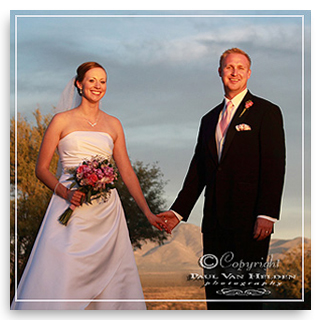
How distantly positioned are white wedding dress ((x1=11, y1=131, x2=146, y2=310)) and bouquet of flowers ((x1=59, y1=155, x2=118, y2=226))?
0.06 m

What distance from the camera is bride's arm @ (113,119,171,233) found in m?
5.23

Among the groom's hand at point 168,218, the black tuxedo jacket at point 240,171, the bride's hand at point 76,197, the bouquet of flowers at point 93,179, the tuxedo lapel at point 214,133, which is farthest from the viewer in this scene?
the groom's hand at point 168,218

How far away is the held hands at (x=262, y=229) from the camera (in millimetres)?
5059

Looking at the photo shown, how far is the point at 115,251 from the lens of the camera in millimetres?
4996

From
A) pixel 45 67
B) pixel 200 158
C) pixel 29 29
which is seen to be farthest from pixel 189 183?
pixel 29 29

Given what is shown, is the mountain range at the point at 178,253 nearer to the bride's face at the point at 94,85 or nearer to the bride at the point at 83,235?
the bride at the point at 83,235

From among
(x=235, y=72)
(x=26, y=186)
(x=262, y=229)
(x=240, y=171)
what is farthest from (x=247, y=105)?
(x=26, y=186)

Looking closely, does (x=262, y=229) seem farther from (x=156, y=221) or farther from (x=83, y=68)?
(x=83, y=68)

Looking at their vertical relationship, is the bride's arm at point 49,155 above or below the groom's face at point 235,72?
below

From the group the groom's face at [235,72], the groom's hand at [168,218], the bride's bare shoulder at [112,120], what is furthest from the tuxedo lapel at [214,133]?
the bride's bare shoulder at [112,120]

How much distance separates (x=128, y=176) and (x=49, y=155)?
75 centimetres

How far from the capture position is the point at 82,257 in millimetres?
4871

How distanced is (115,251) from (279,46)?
8.01 feet

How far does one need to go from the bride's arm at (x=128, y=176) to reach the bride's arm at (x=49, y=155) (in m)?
0.54
